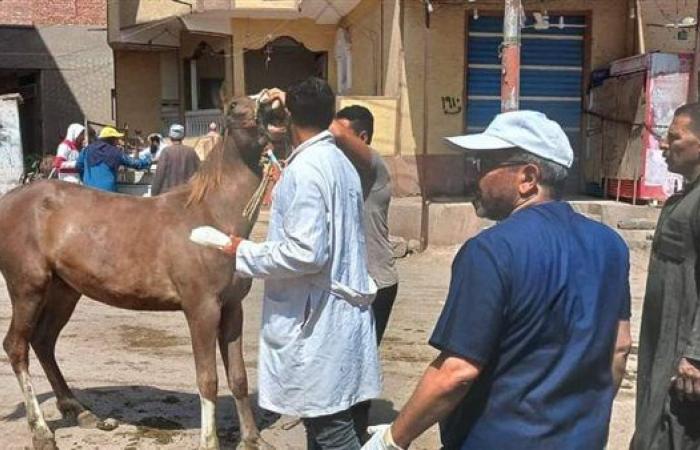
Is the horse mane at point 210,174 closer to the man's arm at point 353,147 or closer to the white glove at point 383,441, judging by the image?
the man's arm at point 353,147

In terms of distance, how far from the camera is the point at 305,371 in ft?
9.87

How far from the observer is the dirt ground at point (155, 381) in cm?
493

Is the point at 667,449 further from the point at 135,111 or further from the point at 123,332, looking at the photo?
the point at 135,111

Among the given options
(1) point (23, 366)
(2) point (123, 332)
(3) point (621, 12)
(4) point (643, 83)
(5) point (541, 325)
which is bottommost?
(2) point (123, 332)

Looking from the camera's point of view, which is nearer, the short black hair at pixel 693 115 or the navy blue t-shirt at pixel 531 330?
the navy blue t-shirt at pixel 531 330

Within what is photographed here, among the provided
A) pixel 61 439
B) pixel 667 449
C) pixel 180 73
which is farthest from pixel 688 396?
pixel 180 73

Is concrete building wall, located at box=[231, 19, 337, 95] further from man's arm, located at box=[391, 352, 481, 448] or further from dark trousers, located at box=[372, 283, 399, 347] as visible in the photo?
man's arm, located at box=[391, 352, 481, 448]

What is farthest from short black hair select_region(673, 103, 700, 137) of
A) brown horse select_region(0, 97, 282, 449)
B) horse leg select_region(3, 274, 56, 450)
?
horse leg select_region(3, 274, 56, 450)

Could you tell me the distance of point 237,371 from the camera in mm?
4586

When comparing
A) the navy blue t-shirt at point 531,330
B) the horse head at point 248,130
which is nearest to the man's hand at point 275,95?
the horse head at point 248,130

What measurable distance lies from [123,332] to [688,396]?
5559mm

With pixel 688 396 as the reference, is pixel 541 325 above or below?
above

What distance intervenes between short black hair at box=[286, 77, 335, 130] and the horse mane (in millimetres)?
1360

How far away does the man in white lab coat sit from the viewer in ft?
9.62
